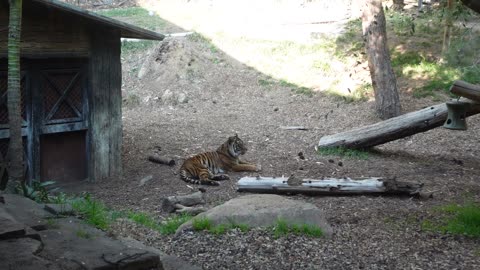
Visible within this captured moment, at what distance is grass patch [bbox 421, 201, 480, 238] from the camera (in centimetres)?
725

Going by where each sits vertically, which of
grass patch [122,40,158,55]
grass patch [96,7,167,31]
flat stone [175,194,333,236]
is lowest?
flat stone [175,194,333,236]

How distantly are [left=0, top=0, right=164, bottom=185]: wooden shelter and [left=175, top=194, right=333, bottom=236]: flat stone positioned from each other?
15.6ft

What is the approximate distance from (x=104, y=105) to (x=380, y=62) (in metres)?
7.60

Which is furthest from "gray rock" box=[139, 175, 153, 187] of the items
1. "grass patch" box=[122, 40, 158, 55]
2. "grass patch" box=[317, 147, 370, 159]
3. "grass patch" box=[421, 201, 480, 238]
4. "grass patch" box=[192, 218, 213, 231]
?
"grass patch" box=[122, 40, 158, 55]

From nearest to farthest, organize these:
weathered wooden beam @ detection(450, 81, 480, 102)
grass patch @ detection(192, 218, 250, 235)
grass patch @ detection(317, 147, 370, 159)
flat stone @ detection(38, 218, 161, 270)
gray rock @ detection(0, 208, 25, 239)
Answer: flat stone @ detection(38, 218, 161, 270), gray rock @ detection(0, 208, 25, 239), grass patch @ detection(192, 218, 250, 235), weathered wooden beam @ detection(450, 81, 480, 102), grass patch @ detection(317, 147, 370, 159)

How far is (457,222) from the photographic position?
7578 mm

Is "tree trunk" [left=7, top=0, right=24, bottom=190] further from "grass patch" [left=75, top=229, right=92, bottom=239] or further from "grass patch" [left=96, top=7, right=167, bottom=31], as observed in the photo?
"grass patch" [left=96, top=7, right=167, bottom=31]

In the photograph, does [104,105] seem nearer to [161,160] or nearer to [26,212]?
[161,160]

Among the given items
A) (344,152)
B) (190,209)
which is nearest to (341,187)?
(190,209)

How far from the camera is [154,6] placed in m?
33.3

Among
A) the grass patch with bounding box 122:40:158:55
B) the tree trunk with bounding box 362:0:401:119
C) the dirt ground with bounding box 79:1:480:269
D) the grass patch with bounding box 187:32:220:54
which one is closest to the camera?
the dirt ground with bounding box 79:1:480:269

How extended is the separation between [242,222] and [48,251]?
2.88 m

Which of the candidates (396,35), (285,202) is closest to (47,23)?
(285,202)

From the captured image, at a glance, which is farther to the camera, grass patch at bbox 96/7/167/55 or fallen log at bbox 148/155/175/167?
grass patch at bbox 96/7/167/55
